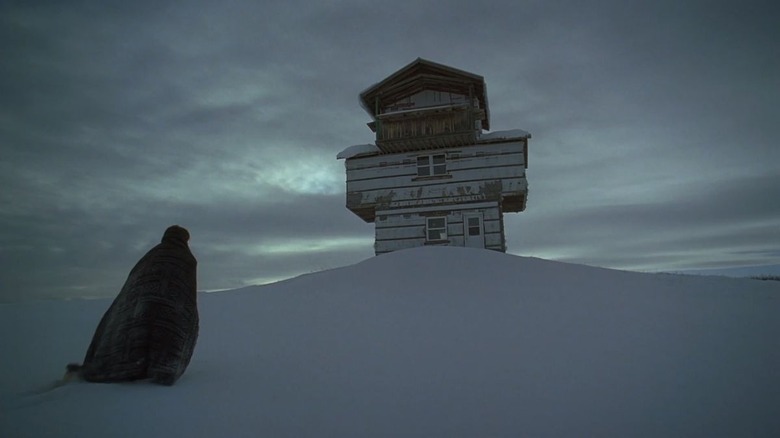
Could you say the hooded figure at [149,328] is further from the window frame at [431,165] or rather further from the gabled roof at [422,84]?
the gabled roof at [422,84]

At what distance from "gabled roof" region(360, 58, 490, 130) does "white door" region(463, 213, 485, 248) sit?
19.7 feet

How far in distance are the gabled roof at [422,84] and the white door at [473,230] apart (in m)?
6.01

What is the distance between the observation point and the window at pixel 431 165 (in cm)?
2016

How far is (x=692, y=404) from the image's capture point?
4.47 metres

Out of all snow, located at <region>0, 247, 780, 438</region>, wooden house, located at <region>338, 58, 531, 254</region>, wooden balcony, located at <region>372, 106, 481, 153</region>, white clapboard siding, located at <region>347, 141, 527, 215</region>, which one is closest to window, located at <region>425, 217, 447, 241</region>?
wooden house, located at <region>338, 58, 531, 254</region>

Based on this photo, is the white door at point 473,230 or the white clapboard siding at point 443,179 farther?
the white clapboard siding at point 443,179

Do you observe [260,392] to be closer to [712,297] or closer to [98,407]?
[98,407]

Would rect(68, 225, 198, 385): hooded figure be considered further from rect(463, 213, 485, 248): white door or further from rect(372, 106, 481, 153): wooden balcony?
rect(372, 106, 481, 153): wooden balcony

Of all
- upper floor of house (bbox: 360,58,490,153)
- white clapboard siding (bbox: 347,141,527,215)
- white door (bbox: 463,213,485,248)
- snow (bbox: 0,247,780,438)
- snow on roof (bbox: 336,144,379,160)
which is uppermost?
upper floor of house (bbox: 360,58,490,153)

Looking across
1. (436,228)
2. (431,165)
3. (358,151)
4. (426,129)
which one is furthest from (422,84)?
(436,228)

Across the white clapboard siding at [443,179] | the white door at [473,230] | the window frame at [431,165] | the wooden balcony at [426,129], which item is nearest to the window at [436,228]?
the white clapboard siding at [443,179]

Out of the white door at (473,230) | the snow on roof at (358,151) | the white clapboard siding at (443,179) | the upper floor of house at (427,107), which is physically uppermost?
the upper floor of house at (427,107)

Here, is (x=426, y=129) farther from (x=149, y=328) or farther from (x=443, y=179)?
(x=149, y=328)

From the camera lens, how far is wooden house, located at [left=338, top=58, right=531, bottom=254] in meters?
19.2
